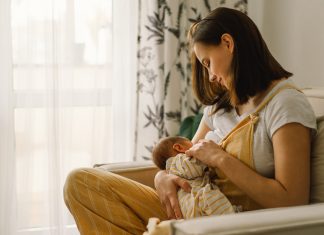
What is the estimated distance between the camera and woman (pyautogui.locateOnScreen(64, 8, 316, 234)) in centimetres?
139

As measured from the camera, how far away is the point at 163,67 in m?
2.83

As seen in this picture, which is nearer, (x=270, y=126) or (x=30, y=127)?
(x=270, y=126)

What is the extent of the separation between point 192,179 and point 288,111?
15.4 inches

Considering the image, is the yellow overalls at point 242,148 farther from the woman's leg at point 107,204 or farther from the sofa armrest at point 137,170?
the sofa armrest at point 137,170

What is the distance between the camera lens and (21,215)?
9.11 ft

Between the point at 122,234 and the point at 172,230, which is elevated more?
the point at 172,230

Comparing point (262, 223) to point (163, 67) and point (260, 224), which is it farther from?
point (163, 67)

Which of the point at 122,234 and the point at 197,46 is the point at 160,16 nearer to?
the point at 197,46

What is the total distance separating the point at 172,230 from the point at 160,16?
1.89 meters

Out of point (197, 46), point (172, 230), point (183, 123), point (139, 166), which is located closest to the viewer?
point (172, 230)

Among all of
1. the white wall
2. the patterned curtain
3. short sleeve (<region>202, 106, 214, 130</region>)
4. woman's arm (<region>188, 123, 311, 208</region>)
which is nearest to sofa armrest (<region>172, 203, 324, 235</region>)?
woman's arm (<region>188, 123, 311, 208</region>)

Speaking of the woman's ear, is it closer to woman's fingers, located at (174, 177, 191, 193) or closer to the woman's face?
the woman's face

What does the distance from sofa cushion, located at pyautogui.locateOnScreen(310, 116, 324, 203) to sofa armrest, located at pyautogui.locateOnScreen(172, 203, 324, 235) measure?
1.02ft

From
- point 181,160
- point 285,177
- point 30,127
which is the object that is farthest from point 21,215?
point 285,177
